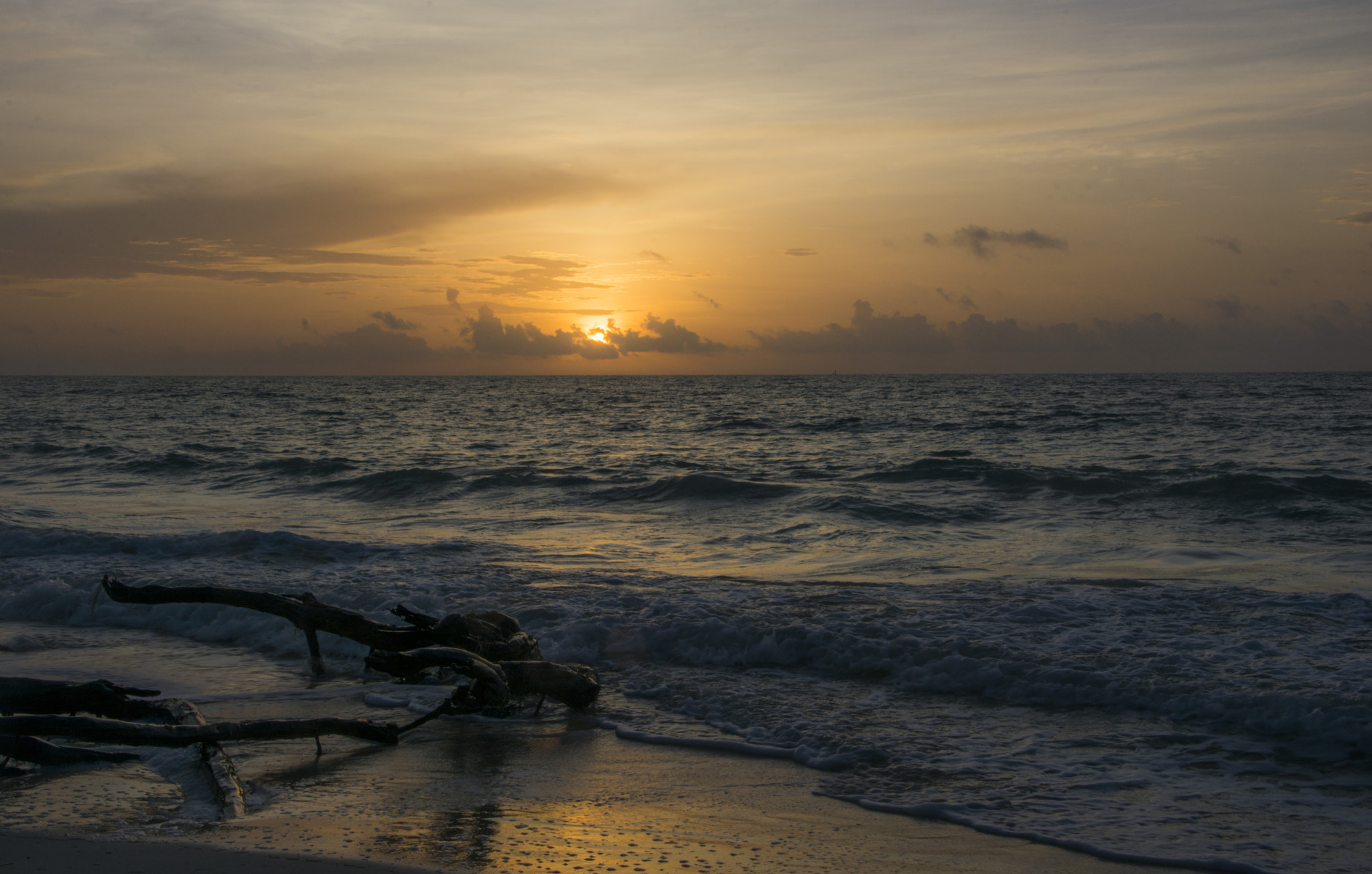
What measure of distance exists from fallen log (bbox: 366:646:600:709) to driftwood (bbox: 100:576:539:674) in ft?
0.50

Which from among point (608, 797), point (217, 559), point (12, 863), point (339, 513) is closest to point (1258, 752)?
point (608, 797)

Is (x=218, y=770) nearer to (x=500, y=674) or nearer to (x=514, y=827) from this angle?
(x=500, y=674)

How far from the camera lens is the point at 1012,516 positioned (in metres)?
14.5

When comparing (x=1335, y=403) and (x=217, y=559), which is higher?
(x=1335, y=403)

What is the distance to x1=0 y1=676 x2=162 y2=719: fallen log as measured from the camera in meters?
4.53

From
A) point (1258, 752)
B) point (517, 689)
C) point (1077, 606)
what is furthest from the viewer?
point (1077, 606)

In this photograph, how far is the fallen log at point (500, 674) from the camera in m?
5.07

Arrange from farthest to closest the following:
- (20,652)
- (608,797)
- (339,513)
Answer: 1. (339,513)
2. (20,652)
3. (608,797)

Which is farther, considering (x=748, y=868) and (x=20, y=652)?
(x=20, y=652)

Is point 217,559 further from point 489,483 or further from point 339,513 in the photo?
point 489,483

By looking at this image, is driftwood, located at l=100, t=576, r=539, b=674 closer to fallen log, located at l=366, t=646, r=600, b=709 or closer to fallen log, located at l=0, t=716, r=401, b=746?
fallen log, located at l=366, t=646, r=600, b=709

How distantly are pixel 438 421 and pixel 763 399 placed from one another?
31.8m

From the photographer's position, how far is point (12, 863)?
3.43m

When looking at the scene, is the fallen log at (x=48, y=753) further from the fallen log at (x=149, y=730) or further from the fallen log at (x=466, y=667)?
the fallen log at (x=466, y=667)
